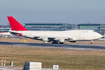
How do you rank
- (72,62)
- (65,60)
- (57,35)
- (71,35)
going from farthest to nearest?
(57,35)
(71,35)
(65,60)
(72,62)

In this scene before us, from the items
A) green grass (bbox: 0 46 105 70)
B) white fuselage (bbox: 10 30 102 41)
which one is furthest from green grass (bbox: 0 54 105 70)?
white fuselage (bbox: 10 30 102 41)

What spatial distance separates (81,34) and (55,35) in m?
9.02

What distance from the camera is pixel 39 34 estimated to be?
7856 centimetres

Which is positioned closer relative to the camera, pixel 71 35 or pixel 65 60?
pixel 65 60

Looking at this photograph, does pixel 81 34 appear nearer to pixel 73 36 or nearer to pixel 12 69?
pixel 73 36

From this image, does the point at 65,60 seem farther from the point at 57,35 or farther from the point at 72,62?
the point at 57,35

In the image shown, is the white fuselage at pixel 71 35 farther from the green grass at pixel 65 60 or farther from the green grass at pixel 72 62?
the green grass at pixel 72 62

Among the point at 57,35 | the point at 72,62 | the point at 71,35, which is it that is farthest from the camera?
the point at 57,35

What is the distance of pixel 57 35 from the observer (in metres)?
78.8

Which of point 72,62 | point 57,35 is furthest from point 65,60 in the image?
point 57,35

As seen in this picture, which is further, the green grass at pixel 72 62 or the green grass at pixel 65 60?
Result: the green grass at pixel 65 60

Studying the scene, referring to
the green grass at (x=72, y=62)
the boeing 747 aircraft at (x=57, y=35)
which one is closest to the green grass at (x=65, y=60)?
the green grass at (x=72, y=62)

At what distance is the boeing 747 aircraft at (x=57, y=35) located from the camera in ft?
247

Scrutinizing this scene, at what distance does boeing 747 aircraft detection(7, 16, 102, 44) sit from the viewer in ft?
247
